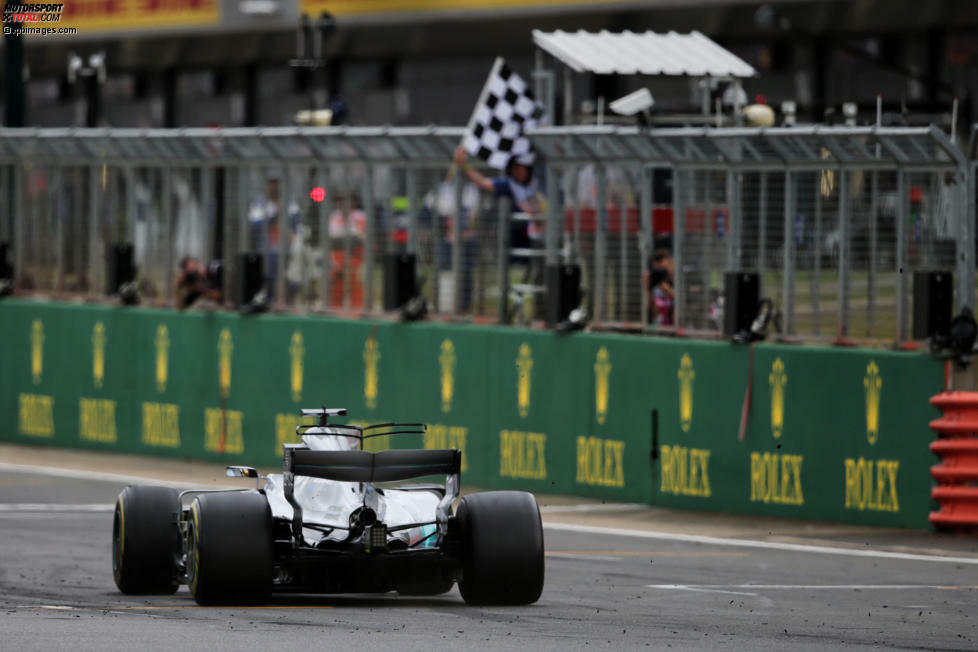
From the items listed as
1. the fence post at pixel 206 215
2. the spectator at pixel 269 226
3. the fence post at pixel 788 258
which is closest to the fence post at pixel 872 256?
the fence post at pixel 788 258

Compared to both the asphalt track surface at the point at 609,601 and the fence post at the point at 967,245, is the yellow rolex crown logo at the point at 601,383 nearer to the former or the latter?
the asphalt track surface at the point at 609,601

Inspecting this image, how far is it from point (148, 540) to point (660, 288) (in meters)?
7.16

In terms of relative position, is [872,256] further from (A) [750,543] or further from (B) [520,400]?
(B) [520,400]

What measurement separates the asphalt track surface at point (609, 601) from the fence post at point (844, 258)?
1.64 m

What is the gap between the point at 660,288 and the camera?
57.1 feet

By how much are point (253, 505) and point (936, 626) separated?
3.47 m

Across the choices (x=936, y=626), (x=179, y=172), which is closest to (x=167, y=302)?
(x=179, y=172)

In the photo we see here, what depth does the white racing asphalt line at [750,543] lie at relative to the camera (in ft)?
46.3

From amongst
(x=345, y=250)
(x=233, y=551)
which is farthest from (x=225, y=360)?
(x=233, y=551)

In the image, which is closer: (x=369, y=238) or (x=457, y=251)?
(x=457, y=251)

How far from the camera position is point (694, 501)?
658 inches

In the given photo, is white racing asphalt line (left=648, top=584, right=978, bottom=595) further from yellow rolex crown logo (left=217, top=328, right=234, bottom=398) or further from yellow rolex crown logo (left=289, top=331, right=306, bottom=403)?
yellow rolex crown logo (left=217, top=328, right=234, bottom=398)

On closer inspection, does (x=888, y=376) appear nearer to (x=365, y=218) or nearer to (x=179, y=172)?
(x=365, y=218)

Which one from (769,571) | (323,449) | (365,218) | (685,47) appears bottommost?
(769,571)
